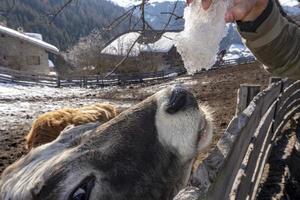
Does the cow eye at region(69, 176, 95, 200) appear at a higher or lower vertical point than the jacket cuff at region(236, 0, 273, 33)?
lower

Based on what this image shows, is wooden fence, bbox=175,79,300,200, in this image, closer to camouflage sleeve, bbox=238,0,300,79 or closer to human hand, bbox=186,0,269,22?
camouflage sleeve, bbox=238,0,300,79

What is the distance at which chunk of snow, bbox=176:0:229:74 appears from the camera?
1.92 m

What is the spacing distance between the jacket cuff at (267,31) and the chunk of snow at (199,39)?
120 millimetres

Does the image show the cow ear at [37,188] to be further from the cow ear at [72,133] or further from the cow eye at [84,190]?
the cow ear at [72,133]

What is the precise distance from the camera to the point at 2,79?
Result: 24344 mm

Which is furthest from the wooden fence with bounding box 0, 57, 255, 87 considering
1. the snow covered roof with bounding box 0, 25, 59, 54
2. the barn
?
the snow covered roof with bounding box 0, 25, 59, 54

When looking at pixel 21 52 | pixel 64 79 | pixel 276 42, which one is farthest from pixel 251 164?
pixel 21 52

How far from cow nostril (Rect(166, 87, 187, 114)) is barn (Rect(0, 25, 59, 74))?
3519cm

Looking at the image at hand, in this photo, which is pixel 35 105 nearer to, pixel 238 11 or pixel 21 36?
pixel 238 11

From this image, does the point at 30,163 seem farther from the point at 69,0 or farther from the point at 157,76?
the point at 157,76

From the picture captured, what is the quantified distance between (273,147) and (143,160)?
5.59 meters

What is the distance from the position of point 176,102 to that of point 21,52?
38.0 metres

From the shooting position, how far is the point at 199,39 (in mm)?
1963

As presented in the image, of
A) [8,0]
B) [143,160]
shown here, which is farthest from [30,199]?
[8,0]
